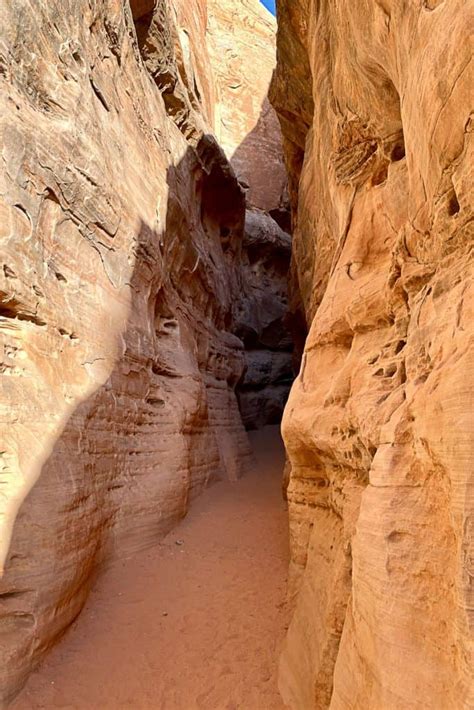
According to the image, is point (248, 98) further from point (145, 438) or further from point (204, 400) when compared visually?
point (145, 438)

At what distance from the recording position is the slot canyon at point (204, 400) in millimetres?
2529

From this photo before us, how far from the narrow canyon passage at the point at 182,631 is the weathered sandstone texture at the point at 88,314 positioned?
1.05 ft

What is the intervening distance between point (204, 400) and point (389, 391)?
5.92 metres

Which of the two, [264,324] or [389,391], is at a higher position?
[264,324]

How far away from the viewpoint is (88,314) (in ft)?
19.3

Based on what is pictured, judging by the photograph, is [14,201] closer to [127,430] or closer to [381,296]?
[127,430]

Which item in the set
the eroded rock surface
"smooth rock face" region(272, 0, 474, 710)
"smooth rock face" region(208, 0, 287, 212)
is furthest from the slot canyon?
"smooth rock face" region(208, 0, 287, 212)

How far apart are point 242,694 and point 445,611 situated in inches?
105

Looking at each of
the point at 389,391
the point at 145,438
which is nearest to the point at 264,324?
the point at 145,438

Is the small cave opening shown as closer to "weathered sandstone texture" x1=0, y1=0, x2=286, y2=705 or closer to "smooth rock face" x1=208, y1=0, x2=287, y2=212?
"smooth rock face" x1=208, y1=0, x2=287, y2=212

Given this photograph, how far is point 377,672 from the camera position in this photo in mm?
2443

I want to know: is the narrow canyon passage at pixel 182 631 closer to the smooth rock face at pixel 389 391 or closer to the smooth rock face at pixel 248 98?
the smooth rock face at pixel 389 391

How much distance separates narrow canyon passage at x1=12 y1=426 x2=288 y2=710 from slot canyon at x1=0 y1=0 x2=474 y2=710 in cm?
3

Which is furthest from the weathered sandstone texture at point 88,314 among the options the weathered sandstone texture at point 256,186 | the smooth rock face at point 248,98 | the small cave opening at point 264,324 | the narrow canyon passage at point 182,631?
the smooth rock face at point 248,98
